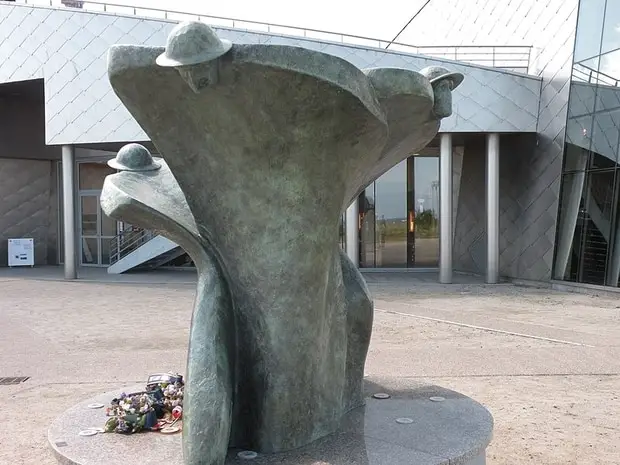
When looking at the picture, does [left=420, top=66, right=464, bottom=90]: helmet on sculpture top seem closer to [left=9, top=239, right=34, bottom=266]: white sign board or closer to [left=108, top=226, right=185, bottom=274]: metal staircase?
[left=108, top=226, right=185, bottom=274]: metal staircase

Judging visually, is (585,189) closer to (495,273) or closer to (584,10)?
(495,273)

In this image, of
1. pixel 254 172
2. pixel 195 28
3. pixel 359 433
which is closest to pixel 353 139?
pixel 254 172

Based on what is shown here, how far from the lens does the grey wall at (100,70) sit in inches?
710

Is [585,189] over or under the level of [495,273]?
over

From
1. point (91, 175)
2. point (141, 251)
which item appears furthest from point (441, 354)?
point (91, 175)

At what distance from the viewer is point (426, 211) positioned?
24.5 metres

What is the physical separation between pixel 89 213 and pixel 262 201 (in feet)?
81.2

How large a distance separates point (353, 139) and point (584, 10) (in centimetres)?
1578

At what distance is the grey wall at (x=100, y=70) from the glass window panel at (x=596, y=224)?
2663 mm

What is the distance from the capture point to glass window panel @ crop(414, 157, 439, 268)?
24375 mm

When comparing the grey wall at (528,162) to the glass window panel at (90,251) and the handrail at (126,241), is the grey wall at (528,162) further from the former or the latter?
the glass window panel at (90,251)

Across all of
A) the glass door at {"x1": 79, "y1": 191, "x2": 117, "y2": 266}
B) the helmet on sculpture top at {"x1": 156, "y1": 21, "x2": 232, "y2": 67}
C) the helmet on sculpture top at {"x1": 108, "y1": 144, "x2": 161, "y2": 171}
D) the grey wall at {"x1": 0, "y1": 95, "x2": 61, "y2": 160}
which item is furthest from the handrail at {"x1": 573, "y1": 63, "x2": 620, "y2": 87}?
the grey wall at {"x1": 0, "y1": 95, "x2": 61, "y2": 160}

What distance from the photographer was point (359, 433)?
14.7 feet

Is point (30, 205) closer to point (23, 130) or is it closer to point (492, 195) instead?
point (23, 130)
